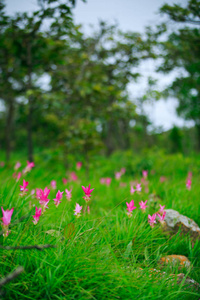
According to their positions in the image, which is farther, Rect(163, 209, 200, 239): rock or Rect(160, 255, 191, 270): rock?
Rect(163, 209, 200, 239): rock

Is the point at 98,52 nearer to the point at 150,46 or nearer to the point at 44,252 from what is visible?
the point at 150,46

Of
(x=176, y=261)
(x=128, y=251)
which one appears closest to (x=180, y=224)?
(x=176, y=261)

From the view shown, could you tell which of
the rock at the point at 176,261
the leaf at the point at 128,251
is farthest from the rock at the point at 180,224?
the leaf at the point at 128,251

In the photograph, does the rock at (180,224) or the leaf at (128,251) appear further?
the rock at (180,224)

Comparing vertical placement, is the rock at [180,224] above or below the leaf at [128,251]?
below

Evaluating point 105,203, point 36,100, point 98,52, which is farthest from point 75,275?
point 98,52

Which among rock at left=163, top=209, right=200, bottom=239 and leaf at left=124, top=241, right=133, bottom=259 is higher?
leaf at left=124, top=241, right=133, bottom=259

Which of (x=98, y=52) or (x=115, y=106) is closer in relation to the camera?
(x=115, y=106)

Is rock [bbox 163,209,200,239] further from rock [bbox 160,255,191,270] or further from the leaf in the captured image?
the leaf

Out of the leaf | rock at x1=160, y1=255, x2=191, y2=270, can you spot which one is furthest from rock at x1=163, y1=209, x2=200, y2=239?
the leaf

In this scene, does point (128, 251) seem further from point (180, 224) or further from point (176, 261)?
point (180, 224)

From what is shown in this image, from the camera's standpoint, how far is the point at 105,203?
3018 mm

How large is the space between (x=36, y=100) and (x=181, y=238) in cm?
407

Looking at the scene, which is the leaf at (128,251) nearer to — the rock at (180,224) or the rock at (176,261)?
the rock at (176,261)
